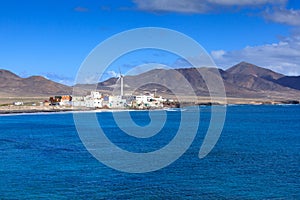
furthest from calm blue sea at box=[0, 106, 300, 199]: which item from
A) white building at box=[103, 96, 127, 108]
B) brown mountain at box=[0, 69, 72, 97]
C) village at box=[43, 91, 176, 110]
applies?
brown mountain at box=[0, 69, 72, 97]

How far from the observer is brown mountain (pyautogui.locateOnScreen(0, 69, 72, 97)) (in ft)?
547

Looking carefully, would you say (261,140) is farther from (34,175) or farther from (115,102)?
(115,102)

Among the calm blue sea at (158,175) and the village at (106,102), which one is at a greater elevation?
the village at (106,102)

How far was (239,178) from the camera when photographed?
783 inches

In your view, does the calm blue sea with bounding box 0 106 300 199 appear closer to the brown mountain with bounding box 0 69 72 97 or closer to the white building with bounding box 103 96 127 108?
the white building with bounding box 103 96 127 108

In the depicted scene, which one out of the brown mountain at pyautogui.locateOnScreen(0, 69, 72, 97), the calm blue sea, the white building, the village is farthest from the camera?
the brown mountain at pyautogui.locateOnScreen(0, 69, 72, 97)

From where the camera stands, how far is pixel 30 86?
587ft

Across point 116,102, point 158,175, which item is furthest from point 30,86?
point 158,175

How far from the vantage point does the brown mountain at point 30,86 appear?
167m

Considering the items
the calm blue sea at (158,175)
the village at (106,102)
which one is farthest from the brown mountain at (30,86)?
the calm blue sea at (158,175)

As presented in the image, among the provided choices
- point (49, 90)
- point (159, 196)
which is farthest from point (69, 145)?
point (49, 90)

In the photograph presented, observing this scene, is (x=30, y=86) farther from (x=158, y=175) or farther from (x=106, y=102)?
(x=158, y=175)

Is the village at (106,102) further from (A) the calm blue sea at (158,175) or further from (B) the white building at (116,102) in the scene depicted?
(A) the calm blue sea at (158,175)

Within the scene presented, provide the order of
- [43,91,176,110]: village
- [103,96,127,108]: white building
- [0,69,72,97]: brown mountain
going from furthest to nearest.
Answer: [0,69,72,97]: brown mountain < [103,96,127,108]: white building < [43,91,176,110]: village
